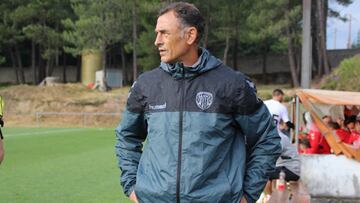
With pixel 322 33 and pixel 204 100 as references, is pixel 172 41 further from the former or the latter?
pixel 322 33

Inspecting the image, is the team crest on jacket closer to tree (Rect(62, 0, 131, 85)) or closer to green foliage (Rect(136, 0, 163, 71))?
green foliage (Rect(136, 0, 163, 71))

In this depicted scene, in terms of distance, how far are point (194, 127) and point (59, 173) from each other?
33.1 ft

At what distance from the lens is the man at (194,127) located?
2.90m

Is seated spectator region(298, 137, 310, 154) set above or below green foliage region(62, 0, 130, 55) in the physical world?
below

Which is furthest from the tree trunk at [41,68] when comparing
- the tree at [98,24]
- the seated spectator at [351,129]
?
the seated spectator at [351,129]

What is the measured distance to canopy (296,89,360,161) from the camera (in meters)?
10.1

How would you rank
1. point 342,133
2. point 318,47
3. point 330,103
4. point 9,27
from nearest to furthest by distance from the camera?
point 330,103, point 342,133, point 318,47, point 9,27

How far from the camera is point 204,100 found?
295cm

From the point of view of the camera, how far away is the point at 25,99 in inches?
1583

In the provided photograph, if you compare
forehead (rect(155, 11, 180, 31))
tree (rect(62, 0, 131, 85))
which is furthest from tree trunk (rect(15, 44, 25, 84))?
forehead (rect(155, 11, 180, 31))

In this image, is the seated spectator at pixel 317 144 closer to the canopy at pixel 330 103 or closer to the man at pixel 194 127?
the canopy at pixel 330 103

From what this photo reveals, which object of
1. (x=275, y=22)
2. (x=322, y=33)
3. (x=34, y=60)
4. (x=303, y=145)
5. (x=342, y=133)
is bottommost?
(x=303, y=145)

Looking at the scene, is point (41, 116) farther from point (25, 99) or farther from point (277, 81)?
point (277, 81)

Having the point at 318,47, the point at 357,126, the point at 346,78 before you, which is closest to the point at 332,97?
the point at 357,126
